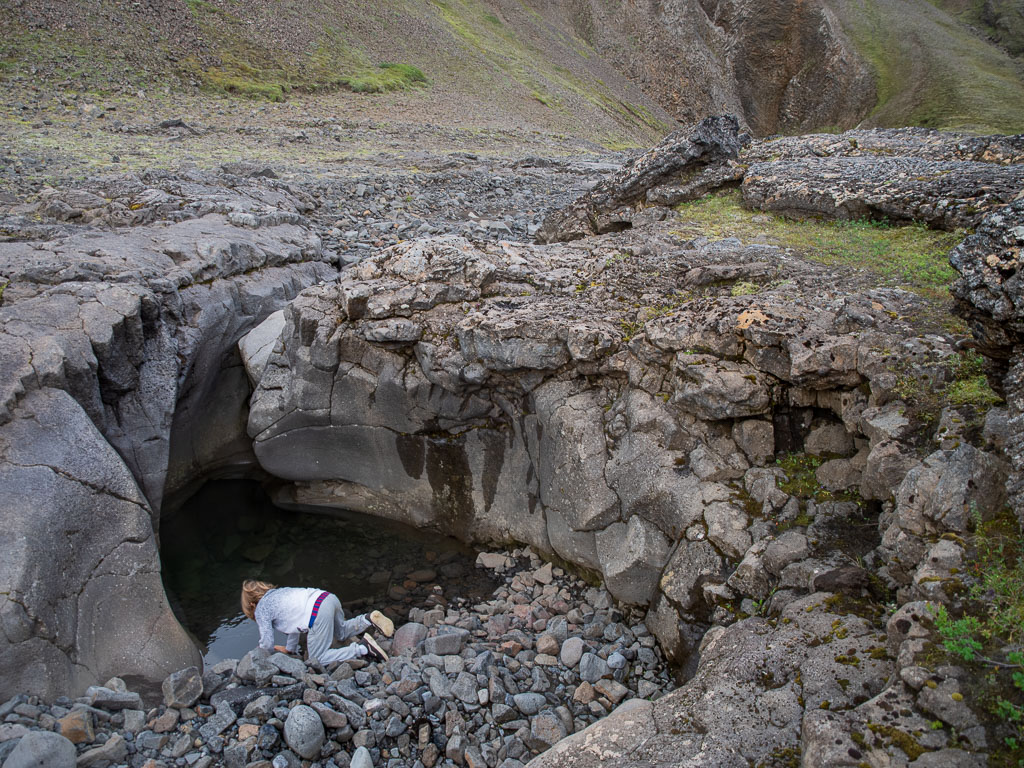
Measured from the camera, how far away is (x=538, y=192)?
2059cm

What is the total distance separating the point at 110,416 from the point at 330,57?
33.6 metres

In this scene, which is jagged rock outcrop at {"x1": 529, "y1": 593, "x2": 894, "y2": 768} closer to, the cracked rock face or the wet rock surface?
the cracked rock face

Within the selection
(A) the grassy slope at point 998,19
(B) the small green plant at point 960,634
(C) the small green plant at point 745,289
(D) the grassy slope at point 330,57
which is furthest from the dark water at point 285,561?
(A) the grassy slope at point 998,19

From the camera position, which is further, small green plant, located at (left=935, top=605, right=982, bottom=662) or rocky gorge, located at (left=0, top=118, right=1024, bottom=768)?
rocky gorge, located at (left=0, top=118, right=1024, bottom=768)

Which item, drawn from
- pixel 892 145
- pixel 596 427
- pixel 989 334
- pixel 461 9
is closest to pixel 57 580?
pixel 596 427

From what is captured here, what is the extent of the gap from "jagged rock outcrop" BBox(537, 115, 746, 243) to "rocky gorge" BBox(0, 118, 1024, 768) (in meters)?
1.24

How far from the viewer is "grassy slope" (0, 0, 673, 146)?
2881cm

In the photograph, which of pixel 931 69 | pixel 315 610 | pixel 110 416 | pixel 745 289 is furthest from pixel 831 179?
pixel 931 69

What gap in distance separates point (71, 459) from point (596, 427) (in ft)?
19.4

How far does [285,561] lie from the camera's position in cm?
994

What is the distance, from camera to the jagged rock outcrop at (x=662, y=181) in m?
13.7

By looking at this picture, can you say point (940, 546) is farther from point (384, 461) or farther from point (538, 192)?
point (538, 192)

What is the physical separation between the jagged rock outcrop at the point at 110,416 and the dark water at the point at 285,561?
30.4 inches

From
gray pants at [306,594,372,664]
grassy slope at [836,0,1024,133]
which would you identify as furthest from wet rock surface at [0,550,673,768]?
grassy slope at [836,0,1024,133]
